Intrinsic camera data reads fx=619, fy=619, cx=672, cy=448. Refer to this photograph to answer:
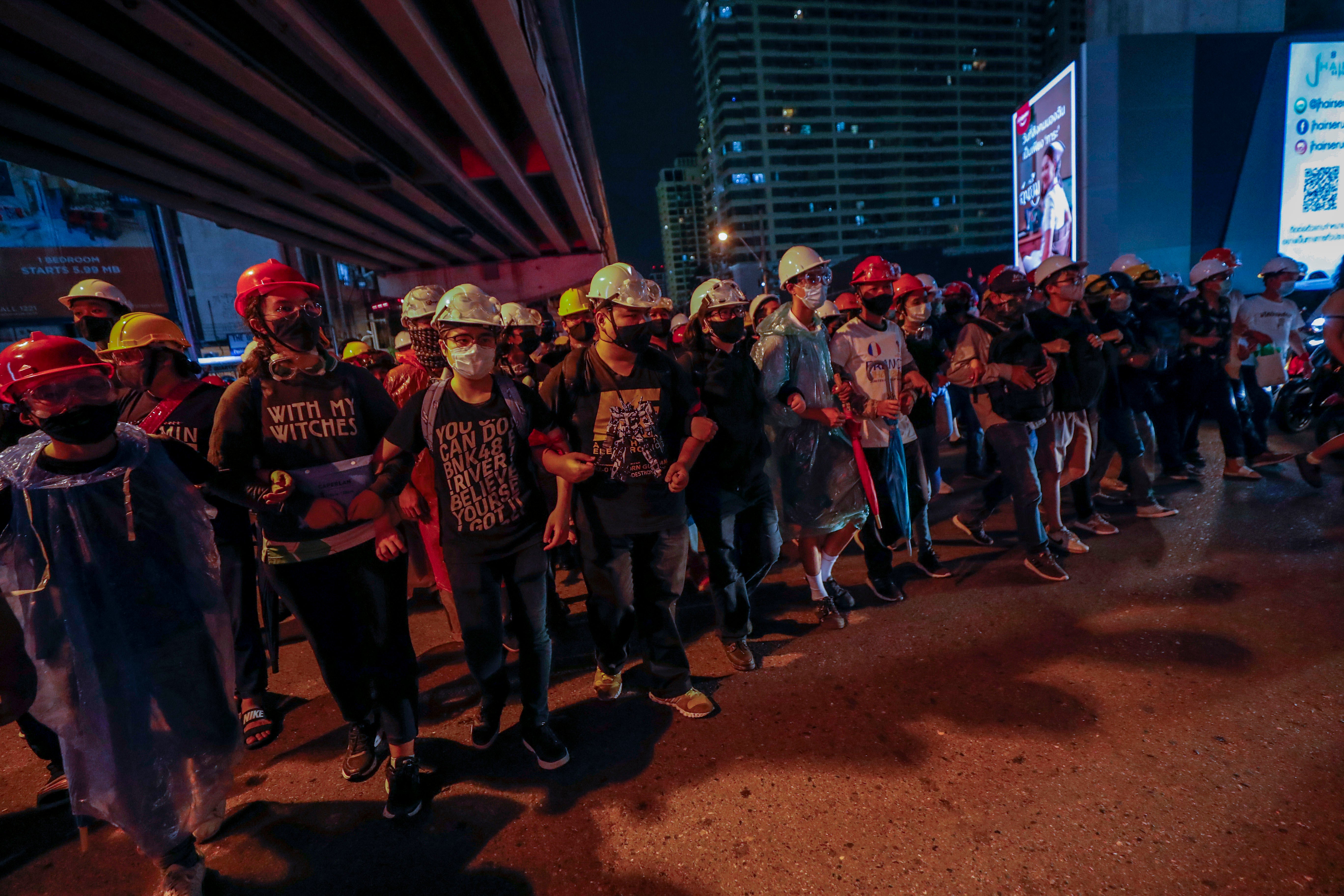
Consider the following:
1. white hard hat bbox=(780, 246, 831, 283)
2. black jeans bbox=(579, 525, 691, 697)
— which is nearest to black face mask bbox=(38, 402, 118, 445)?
black jeans bbox=(579, 525, 691, 697)

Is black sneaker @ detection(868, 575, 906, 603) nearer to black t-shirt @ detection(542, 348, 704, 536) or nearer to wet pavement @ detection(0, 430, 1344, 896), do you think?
wet pavement @ detection(0, 430, 1344, 896)

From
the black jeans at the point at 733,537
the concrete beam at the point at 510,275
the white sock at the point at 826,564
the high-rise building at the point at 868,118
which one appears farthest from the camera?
the high-rise building at the point at 868,118

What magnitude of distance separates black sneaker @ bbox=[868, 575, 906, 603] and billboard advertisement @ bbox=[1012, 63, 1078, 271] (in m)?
14.4

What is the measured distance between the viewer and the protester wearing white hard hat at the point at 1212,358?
5988mm

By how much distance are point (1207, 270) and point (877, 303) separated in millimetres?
4492

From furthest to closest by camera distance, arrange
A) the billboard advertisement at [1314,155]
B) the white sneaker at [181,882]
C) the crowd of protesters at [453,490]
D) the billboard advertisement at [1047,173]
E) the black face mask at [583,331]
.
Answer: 1. the billboard advertisement at [1047,173]
2. the billboard advertisement at [1314,155]
3. the black face mask at [583,331]
4. the white sneaker at [181,882]
5. the crowd of protesters at [453,490]

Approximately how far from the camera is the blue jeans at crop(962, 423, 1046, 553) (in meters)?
4.30

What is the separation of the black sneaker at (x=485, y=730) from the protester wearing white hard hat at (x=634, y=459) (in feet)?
2.13

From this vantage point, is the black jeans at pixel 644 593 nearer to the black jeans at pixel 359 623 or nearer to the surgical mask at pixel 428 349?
the black jeans at pixel 359 623

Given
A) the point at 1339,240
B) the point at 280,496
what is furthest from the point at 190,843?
the point at 1339,240

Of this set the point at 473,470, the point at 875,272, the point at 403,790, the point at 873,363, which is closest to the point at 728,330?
the point at 873,363

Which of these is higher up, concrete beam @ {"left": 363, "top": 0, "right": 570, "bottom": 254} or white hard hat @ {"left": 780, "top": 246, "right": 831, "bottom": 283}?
concrete beam @ {"left": 363, "top": 0, "right": 570, "bottom": 254}

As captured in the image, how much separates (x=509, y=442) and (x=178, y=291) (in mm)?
48706

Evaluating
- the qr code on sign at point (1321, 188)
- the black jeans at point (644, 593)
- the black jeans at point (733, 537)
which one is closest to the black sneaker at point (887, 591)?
the black jeans at point (733, 537)
